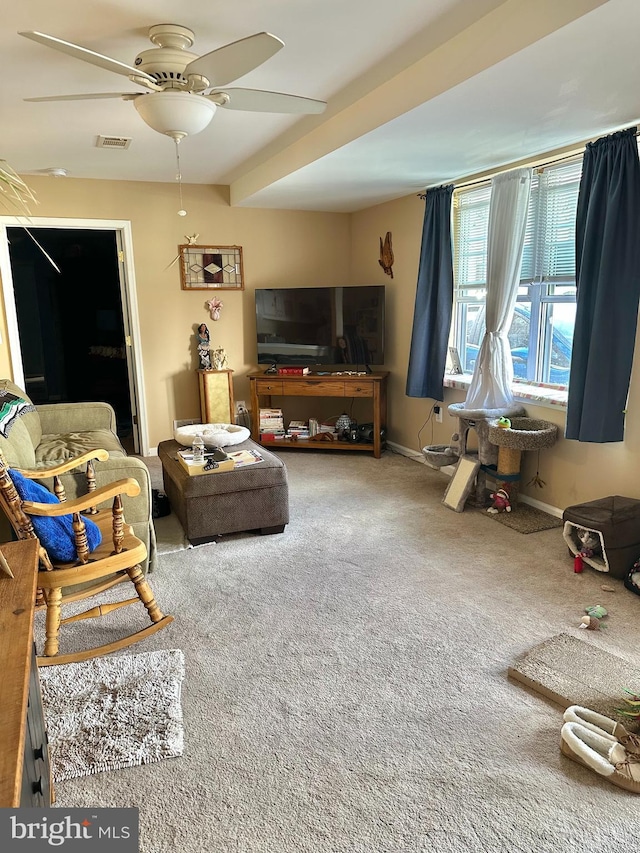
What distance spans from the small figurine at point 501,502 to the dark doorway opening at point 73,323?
4303mm

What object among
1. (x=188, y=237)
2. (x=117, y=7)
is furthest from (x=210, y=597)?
(x=188, y=237)

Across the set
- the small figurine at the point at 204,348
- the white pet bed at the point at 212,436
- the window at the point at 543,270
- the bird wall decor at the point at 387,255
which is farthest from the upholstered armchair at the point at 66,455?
the bird wall decor at the point at 387,255

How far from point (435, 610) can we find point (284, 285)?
4.06m

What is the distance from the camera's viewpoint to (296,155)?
3998 millimetres

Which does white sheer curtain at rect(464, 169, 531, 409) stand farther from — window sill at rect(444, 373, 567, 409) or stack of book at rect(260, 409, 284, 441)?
stack of book at rect(260, 409, 284, 441)

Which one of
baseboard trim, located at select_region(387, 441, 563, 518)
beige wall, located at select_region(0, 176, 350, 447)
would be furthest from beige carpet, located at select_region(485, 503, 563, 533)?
beige wall, located at select_region(0, 176, 350, 447)

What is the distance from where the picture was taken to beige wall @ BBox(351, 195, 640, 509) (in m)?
3.43

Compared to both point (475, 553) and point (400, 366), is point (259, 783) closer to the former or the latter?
point (475, 553)

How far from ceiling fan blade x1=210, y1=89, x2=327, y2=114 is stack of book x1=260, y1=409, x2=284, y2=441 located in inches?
131

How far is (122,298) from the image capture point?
18.1ft

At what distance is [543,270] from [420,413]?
1782mm

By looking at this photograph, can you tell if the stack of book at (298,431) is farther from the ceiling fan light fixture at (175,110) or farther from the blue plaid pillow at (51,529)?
the ceiling fan light fixture at (175,110)

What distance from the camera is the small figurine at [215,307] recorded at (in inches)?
226

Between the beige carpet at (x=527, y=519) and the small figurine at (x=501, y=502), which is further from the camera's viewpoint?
the small figurine at (x=501, y=502)
